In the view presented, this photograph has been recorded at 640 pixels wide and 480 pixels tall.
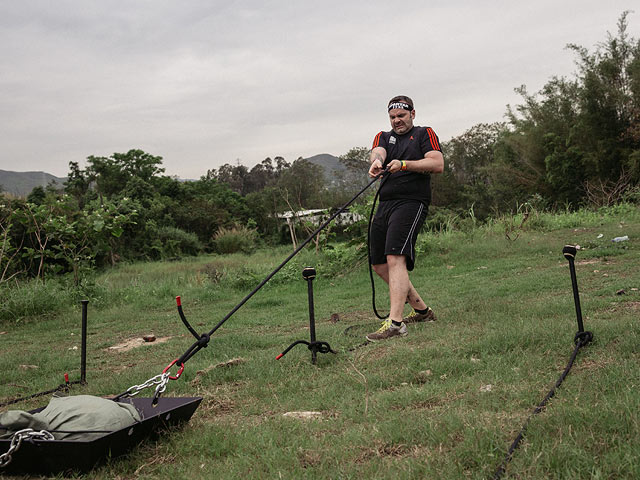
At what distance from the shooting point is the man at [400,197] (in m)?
4.44

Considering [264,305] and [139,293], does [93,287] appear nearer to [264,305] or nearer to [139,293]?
[139,293]

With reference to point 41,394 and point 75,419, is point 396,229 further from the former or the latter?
point 41,394

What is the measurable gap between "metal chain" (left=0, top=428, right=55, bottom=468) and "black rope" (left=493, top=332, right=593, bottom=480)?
177 cm

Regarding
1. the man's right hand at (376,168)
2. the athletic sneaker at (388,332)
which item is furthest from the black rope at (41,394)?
the man's right hand at (376,168)

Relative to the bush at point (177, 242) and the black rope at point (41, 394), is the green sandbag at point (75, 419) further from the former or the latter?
the bush at point (177, 242)

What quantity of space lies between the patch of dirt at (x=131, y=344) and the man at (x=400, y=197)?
9.23 feet

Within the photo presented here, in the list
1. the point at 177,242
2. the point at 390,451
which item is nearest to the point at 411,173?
the point at 390,451

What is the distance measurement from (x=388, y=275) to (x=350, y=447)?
8.42 ft

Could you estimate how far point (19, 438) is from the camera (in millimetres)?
2195

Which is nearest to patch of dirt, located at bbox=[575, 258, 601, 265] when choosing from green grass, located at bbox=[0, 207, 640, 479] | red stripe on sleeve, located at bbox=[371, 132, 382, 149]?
green grass, located at bbox=[0, 207, 640, 479]

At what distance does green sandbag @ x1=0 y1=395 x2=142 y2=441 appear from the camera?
7.52ft

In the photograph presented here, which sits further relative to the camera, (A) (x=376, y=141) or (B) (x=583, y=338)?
(A) (x=376, y=141)

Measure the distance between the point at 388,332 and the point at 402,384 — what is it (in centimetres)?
121

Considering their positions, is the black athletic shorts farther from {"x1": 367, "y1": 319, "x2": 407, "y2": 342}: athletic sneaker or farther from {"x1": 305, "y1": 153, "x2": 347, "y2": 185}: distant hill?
{"x1": 305, "y1": 153, "x2": 347, "y2": 185}: distant hill
